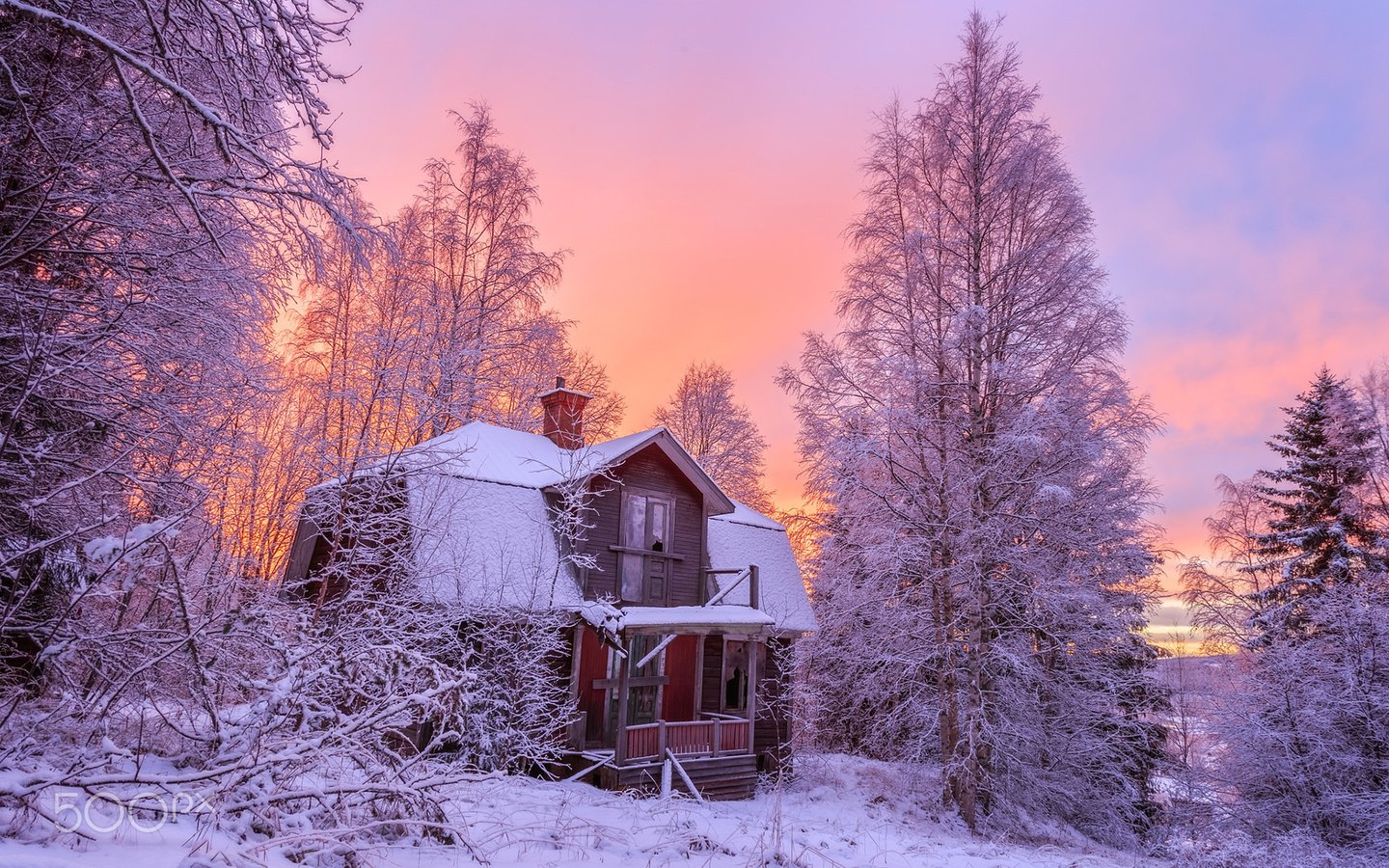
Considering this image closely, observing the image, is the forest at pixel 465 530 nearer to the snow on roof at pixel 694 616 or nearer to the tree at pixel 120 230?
the tree at pixel 120 230

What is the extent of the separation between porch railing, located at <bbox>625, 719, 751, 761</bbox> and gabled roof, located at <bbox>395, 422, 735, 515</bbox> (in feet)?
16.2

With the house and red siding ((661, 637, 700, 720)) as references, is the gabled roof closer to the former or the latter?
the house

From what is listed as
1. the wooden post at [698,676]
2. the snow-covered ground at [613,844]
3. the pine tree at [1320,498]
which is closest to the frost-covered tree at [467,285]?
the wooden post at [698,676]

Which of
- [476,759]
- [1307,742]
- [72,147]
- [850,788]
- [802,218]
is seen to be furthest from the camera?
[802,218]

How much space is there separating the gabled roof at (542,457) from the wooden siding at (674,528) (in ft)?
1.20

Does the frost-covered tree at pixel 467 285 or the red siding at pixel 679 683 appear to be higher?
the frost-covered tree at pixel 467 285

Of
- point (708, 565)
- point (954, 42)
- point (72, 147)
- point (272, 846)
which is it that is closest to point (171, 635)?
point (272, 846)

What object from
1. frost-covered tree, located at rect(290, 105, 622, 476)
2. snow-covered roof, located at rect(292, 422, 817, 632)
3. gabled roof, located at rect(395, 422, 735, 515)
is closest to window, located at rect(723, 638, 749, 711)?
snow-covered roof, located at rect(292, 422, 817, 632)

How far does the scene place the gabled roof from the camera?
14086mm

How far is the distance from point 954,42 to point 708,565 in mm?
12681

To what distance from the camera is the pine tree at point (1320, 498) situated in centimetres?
1778

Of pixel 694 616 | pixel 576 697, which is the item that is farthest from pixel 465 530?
pixel 694 616

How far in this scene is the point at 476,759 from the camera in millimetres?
11109

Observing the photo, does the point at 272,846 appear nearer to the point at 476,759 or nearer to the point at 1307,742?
the point at 476,759
